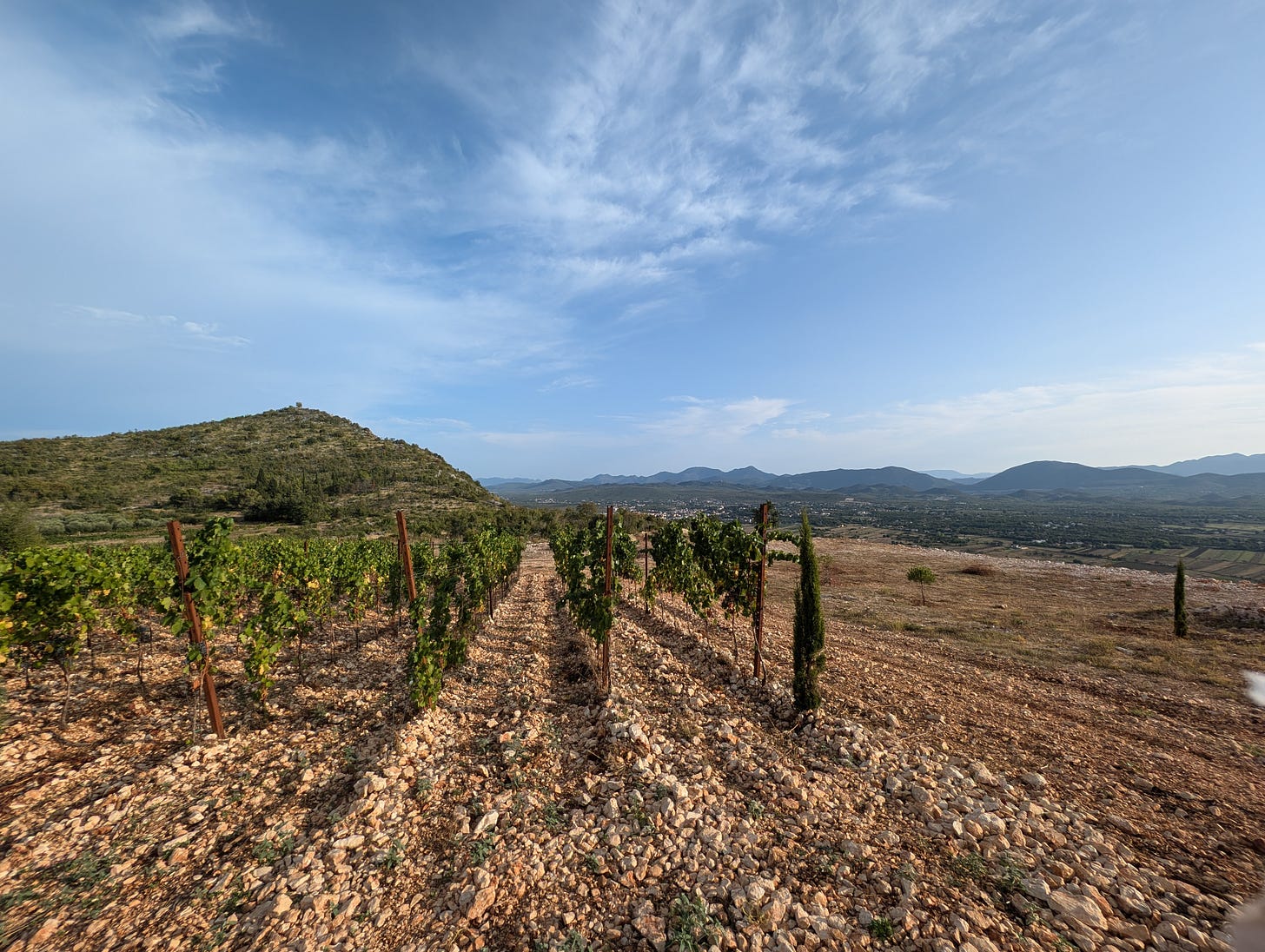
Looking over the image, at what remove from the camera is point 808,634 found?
8.69 metres

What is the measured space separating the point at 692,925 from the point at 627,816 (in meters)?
1.61

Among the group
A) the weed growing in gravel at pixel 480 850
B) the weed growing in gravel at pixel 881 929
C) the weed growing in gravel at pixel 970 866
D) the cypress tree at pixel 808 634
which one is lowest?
the weed growing in gravel at pixel 970 866

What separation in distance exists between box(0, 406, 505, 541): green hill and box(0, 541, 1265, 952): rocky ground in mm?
37217

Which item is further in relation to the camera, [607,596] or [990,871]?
[607,596]

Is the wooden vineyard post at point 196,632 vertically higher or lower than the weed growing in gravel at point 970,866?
higher

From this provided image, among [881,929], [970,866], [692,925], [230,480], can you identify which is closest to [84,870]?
[692,925]

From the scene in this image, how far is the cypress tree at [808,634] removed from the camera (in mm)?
8523

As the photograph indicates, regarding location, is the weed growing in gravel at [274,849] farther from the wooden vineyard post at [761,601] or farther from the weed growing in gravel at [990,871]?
the wooden vineyard post at [761,601]

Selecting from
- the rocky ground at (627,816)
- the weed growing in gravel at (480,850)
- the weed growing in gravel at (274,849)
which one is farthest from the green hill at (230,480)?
the weed growing in gravel at (480,850)

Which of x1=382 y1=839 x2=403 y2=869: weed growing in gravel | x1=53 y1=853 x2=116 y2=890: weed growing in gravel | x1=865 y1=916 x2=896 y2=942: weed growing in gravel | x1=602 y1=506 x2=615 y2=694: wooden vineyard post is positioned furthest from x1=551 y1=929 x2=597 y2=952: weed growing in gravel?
x1=602 y1=506 x2=615 y2=694: wooden vineyard post

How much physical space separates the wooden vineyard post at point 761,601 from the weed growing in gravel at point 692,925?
5879 millimetres

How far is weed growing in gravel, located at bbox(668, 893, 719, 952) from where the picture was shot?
4.18 m

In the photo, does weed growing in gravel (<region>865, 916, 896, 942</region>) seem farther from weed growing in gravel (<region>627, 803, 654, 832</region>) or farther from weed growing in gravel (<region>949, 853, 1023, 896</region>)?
weed growing in gravel (<region>627, 803, 654, 832</region>)

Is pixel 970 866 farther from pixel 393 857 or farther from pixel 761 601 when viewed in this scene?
pixel 393 857
